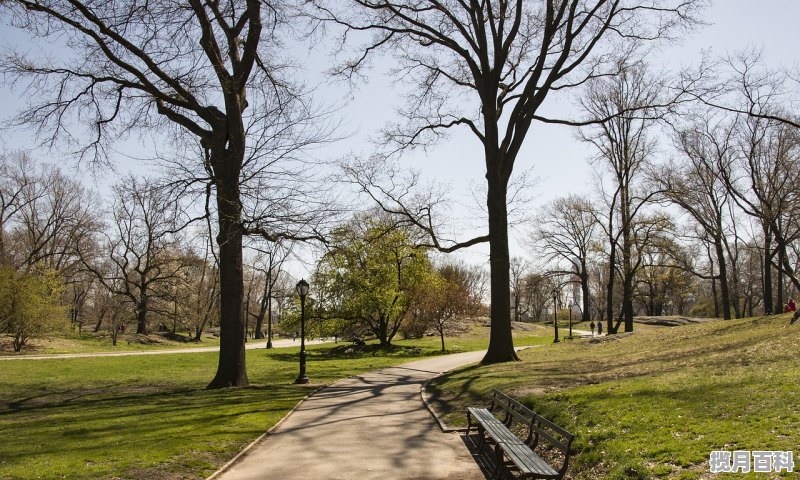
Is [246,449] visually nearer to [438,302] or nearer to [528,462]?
[528,462]

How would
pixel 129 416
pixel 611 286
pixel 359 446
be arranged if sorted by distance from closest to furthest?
pixel 359 446, pixel 129 416, pixel 611 286

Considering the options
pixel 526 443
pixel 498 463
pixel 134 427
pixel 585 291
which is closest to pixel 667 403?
pixel 526 443

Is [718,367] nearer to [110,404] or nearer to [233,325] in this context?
[233,325]

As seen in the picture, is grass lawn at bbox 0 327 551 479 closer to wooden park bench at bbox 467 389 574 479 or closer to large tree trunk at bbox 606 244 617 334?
wooden park bench at bbox 467 389 574 479

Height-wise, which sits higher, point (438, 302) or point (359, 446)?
point (438, 302)

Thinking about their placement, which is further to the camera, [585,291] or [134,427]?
[585,291]

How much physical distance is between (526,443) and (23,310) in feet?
92.4

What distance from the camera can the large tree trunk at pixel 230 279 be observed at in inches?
581

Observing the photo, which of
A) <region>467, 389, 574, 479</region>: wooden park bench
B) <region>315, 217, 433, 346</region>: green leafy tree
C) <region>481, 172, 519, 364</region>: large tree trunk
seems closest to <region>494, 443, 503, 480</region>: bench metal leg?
<region>467, 389, 574, 479</region>: wooden park bench

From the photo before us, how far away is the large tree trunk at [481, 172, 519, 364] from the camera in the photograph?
18156 millimetres

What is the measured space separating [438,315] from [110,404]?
24.3m

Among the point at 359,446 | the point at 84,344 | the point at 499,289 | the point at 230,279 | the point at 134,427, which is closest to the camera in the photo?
the point at 359,446

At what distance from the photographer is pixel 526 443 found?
824 cm

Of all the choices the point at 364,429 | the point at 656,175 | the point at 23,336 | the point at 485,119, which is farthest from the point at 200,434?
the point at 656,175
